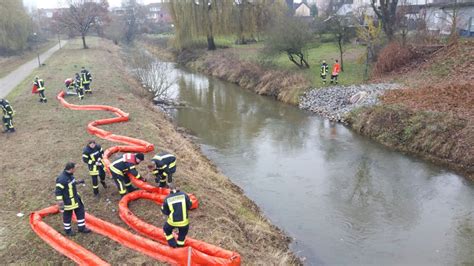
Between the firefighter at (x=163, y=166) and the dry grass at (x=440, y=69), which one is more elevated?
the dry grass at (x=440, y=69)

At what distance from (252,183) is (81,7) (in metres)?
47.8

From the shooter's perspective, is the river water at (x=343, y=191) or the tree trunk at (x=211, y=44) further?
the tree trunk at (x=211, y=44)

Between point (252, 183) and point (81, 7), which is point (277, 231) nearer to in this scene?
point (252, 183)

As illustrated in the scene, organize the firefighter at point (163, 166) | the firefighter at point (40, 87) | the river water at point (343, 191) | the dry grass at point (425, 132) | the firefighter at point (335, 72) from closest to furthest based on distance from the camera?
the firefighter at point (163, 166) < the river water at point (343, 191) < the dry grass at point (425, 132) < the firefighter at point (40, 87) < the firefighter at point (335, 72)

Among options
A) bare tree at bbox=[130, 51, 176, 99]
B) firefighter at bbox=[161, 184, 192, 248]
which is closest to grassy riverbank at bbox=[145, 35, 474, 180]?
bare tree at bbox=[130, 51, 176, 99]

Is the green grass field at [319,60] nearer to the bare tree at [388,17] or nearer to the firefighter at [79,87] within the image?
the bare tree at [388,17]

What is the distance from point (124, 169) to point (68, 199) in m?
1.87

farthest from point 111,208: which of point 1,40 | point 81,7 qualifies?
point 81,7

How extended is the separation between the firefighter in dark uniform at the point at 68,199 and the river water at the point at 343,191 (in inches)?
229

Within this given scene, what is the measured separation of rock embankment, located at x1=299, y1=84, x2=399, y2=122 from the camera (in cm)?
2191

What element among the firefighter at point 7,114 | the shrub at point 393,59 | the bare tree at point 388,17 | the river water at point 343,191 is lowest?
the river water at point 343,191

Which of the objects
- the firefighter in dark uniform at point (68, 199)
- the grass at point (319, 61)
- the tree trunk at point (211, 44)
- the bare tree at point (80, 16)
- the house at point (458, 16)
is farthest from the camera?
the bare tree at point (80, 16)

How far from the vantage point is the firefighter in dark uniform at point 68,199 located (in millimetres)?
Result: 8344

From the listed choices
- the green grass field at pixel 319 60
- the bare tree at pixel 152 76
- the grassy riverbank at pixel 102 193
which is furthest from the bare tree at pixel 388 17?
the grassy riverbank at pixel 102 193
